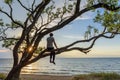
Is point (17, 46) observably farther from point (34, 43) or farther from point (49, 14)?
point (49, 14)

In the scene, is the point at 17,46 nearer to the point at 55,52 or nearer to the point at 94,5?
the point at 55,52

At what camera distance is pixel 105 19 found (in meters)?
22.2

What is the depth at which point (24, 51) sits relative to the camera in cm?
2355

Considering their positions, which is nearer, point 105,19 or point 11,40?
point 105,19

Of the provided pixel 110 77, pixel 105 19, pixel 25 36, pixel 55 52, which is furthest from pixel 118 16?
pixel 110 77

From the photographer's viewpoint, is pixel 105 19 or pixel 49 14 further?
pixel 49 14

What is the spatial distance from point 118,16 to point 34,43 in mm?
5691

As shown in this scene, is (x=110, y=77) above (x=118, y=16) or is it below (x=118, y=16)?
below

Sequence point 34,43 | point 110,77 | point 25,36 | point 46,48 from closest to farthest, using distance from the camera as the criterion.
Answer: point 46,48, point 34,43, point 25,36, point 110,77

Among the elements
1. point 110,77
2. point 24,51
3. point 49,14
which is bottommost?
point 110,77

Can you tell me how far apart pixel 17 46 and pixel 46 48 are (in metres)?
2.63

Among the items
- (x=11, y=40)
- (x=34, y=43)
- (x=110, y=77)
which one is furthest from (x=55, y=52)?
(x=110, y=77)

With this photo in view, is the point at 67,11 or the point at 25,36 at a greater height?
the point at 67,11

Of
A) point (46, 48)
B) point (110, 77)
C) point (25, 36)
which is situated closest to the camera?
point (46, 48)
